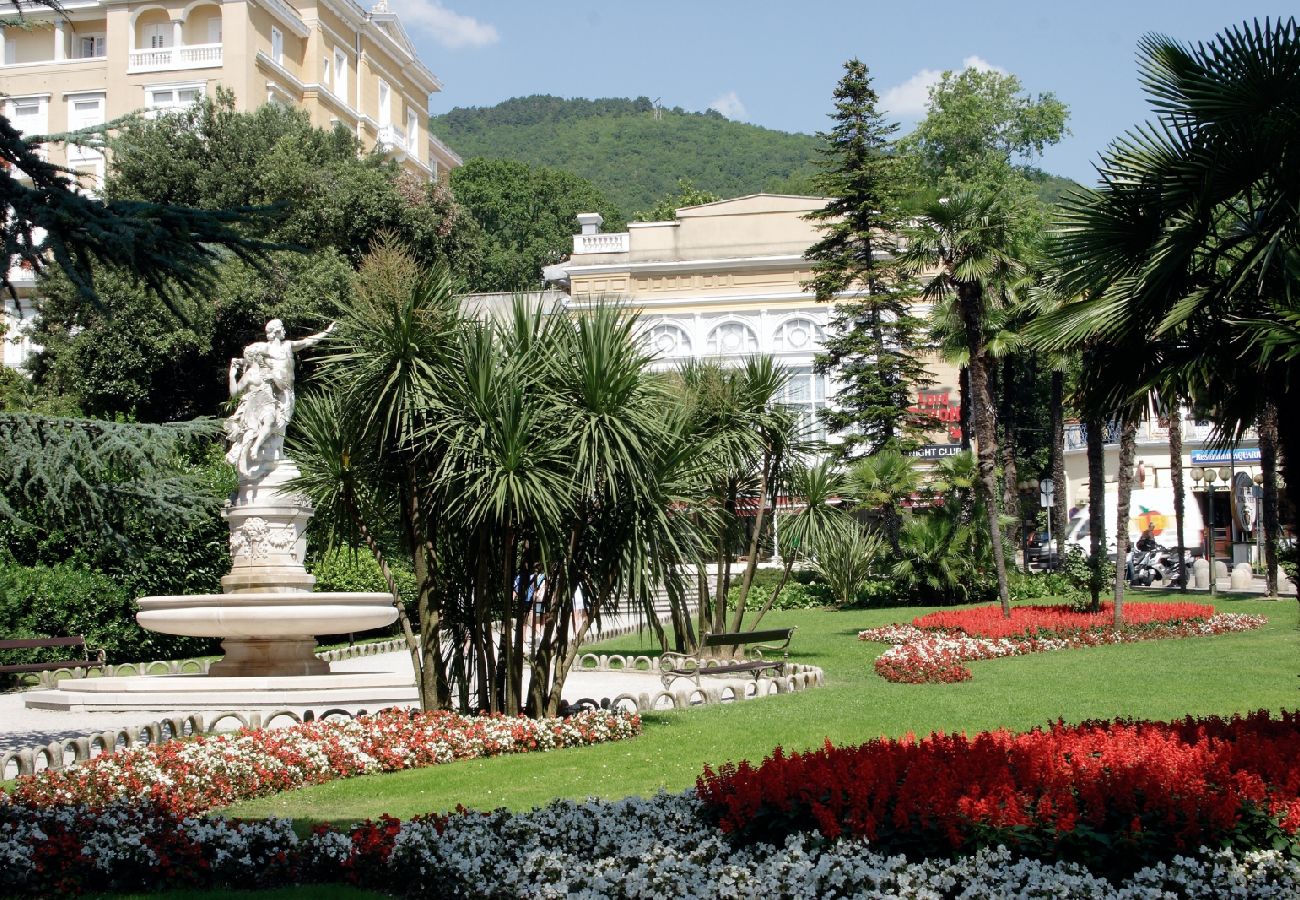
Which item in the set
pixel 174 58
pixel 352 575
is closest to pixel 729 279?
pixel 174 58

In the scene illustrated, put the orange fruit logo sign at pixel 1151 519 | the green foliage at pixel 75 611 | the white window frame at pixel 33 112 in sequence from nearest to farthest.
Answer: the green foliage at pixel 75 611, the orange fruit logo sign at pixel 1151 519, the white window frame at pixel 33 112

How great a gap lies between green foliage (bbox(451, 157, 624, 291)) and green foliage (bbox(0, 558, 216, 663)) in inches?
2058

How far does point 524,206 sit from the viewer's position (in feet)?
255

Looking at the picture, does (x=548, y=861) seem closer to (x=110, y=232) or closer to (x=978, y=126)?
(x=110, y=232)

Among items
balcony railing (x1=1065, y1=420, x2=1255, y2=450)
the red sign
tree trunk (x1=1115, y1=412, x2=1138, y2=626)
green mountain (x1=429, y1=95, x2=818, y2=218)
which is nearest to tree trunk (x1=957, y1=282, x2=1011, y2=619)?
tree trunk (x1=1115, y1=412, x2=1138, y2=626)

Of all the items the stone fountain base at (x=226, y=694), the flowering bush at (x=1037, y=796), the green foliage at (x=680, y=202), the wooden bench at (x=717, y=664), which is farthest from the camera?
the green foliage at (x=680, y=202)

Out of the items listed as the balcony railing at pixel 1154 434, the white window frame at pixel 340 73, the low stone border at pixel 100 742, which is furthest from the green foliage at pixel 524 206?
the low stone border at pixel 100 742

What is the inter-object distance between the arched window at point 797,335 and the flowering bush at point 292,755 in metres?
A: 36.8

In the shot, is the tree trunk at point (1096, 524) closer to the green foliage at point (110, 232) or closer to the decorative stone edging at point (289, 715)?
the decorative stone edging at point (289, 715)

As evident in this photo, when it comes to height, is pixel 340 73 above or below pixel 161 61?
above

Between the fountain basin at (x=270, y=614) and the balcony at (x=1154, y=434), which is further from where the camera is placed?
the balcony at (x=1154, y=434)

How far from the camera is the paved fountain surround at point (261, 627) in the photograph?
1605 cm

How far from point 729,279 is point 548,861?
43949mm

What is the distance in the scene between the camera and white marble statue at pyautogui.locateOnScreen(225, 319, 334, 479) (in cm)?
1891
